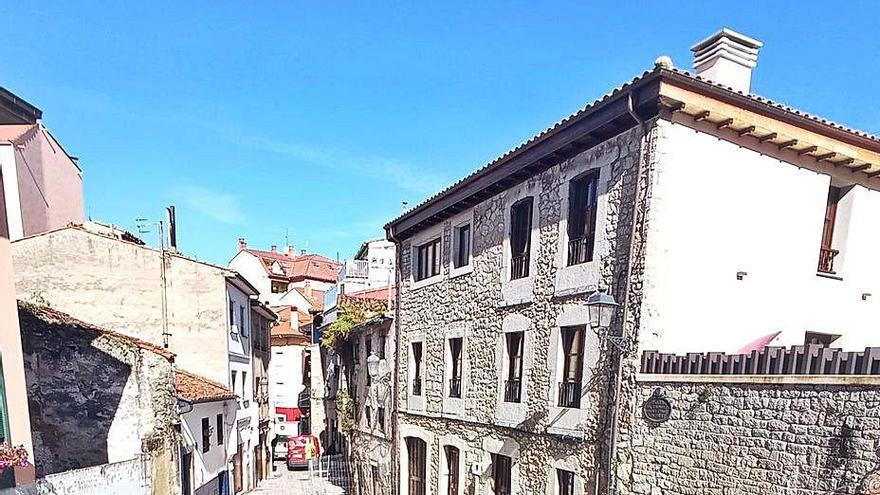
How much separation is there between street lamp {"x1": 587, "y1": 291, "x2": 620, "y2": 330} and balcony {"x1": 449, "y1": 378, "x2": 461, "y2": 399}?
20.5ft

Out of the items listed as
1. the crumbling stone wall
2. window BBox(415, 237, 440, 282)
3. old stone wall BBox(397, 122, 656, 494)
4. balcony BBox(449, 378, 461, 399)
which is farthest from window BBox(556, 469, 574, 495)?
the crumbling stone wall

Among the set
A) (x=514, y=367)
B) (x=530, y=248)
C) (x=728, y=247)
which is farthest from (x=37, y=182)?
(x=728, y=247)

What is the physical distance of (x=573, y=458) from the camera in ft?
29.5

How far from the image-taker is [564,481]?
9.40m

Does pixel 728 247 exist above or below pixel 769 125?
below

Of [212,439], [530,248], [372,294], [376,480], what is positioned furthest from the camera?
[372,294]

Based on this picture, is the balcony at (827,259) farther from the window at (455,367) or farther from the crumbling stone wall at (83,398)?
the crumbling stone wall at (83,398)

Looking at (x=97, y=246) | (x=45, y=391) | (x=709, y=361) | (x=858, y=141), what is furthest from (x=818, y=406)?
(x=97, y=246)

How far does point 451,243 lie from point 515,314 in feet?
11.5

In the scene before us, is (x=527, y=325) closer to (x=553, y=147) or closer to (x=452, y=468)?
(x=553, y=147)

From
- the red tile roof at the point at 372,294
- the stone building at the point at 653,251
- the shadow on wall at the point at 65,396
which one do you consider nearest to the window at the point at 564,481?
the stone building at the point at 653,251

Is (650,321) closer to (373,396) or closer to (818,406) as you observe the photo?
(818,406)

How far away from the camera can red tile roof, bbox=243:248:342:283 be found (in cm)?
4970

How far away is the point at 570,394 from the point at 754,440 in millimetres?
3322
